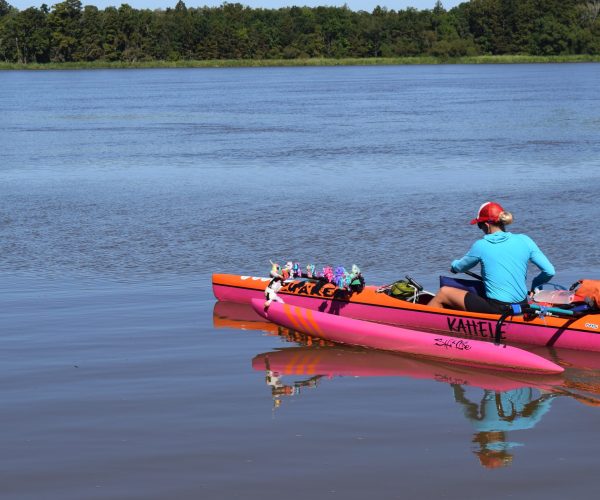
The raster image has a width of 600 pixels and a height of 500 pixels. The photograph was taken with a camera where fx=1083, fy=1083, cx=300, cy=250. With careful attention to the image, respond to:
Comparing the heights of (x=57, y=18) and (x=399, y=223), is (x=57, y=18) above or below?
above

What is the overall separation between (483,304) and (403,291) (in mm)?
1177

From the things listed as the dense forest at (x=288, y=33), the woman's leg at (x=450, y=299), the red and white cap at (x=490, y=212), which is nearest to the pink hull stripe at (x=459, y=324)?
the woman's leg at (x=450, y=299)

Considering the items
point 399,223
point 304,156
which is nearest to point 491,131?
point 304,156

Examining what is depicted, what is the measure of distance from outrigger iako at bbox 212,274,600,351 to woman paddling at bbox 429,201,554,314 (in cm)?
16

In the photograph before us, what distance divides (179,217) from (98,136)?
19997 millimetres

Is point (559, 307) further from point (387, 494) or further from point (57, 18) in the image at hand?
point (57, 18)

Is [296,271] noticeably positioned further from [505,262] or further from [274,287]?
[505,262]

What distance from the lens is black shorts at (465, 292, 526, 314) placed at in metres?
10.9

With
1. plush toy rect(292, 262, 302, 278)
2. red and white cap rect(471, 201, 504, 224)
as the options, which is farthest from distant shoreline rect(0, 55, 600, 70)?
red and white cap rect(471, 201, 504, 224)

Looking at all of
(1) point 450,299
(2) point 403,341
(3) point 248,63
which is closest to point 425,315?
(1) point 450,299

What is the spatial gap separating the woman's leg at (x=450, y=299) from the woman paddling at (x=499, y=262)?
0.5 inches

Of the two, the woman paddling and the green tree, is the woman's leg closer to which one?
the woman paddling

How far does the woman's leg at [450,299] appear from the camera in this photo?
36.7ft

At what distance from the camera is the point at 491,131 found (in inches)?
1500
